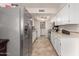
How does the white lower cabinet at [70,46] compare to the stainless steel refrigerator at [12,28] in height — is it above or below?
below

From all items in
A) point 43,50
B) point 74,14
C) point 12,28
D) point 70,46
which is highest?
point 74,14

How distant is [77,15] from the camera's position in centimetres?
328

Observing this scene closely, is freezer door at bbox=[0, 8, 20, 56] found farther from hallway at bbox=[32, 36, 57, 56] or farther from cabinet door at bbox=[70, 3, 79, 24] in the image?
hallway at bbox=[32, 36, 57, 56]

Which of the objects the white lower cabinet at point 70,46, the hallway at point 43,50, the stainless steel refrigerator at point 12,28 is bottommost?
the hallway at point 43,50

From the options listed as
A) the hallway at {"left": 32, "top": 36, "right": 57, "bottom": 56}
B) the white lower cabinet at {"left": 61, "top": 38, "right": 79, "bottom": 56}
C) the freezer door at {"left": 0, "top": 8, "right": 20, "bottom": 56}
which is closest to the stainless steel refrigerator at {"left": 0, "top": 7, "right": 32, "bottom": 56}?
the freezer door at {"left": 0, "top": 8, "right": 20, "bottom": 56}

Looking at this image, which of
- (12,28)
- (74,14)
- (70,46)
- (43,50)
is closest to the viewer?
(12,28)

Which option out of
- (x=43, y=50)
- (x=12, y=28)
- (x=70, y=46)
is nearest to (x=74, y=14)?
(x=70, y=46)

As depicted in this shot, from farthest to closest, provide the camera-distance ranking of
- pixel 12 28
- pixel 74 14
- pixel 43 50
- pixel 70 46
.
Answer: pixel 43 50, pixel 74 14, pixel 70 46, pixel 12 28

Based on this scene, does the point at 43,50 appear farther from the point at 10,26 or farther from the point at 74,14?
the point at 10,26

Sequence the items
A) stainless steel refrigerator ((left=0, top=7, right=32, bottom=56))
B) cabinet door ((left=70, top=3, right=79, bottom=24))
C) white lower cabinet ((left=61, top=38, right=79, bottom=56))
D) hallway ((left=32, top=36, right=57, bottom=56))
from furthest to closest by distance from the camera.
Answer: hallway ((left=32, top=36, right=57, bottom=56)), cabinet door ((left=70, top=3, right=79, bottom=24)), white lower cabinet ((left=61, top=38, right=79, bottom=56)), stainless steel refrigerator ((left=0, top=7, right=32, bottom=56))

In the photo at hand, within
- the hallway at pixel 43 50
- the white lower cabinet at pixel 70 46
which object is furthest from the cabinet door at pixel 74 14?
the hallway at pixel 43 50

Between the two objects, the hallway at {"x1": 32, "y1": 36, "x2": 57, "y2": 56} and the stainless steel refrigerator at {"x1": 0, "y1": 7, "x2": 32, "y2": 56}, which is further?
the hallway at {"x1": 32, "y1": 36, "x2": 57, "y2": 56}

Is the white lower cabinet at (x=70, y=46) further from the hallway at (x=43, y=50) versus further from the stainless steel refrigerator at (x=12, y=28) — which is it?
the hallway at (x=43, y=50)

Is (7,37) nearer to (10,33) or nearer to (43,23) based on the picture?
(10,33)
